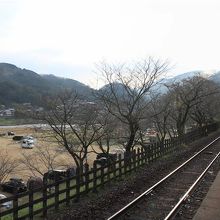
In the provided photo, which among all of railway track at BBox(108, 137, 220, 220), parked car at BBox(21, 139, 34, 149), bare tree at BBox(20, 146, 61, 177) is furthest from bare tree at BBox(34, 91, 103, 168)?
parked car at BBox(21, 139, 34, 149)

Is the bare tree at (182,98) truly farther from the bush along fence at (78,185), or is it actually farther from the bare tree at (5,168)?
the bare tree at (5,168)

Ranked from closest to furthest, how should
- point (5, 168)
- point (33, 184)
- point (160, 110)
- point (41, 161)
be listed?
1. point (33, 184)
2. point (5, 168)
3. point (160, 110)
4. point (41, 161)

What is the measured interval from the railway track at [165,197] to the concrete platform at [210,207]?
2.19ft

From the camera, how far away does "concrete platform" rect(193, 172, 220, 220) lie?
477 inches

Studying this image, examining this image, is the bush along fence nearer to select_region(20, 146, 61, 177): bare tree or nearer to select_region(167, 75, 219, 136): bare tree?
select_region(167, 75, 219, 136): bare tree

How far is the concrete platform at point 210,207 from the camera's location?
12.1 metres

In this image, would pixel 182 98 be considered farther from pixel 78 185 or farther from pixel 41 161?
pixel 78 185

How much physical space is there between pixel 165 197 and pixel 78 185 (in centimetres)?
318

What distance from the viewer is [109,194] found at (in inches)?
600

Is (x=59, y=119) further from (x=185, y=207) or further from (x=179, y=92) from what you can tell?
(x=179, y=92)

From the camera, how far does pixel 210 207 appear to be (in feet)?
43.8

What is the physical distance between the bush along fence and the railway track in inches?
82.2

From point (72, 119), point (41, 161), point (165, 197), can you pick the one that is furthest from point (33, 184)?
point (41, 161)

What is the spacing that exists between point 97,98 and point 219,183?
41.5 ft
